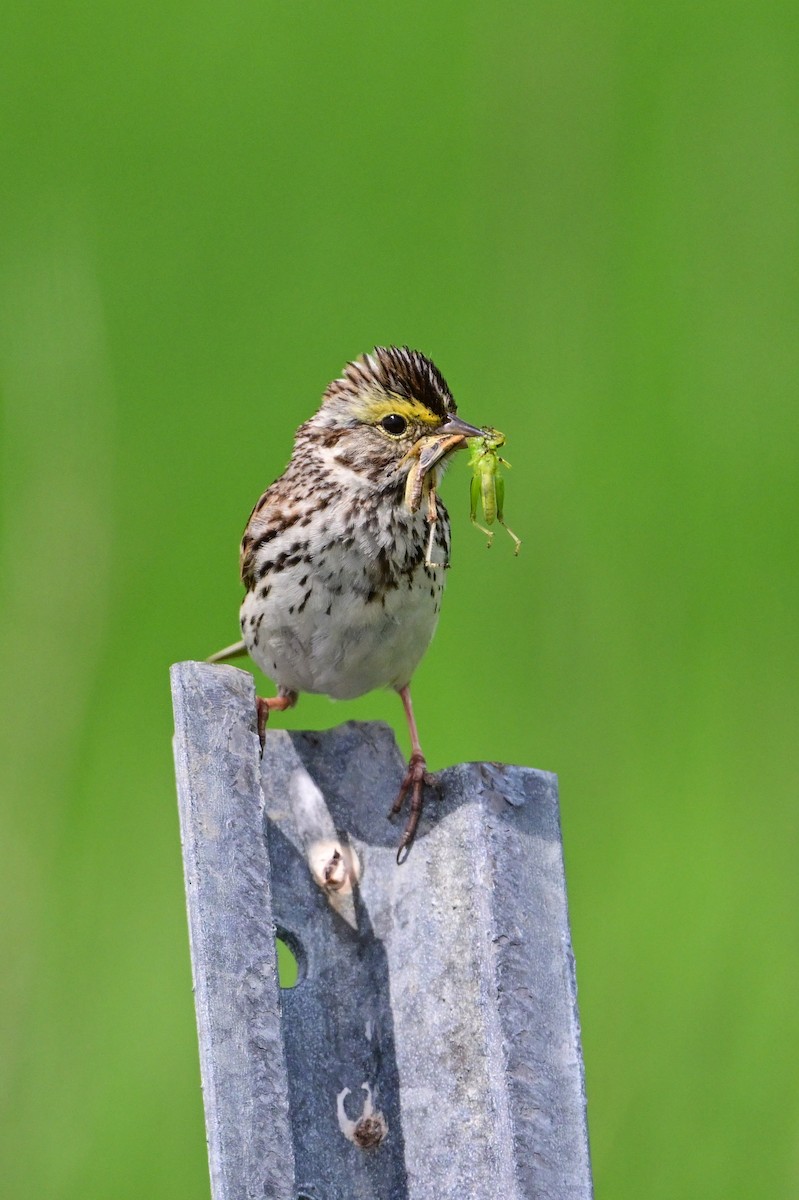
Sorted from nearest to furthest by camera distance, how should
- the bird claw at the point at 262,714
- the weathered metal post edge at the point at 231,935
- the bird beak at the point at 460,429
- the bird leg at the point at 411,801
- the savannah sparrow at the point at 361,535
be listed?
the weathered metal post edge at the point at 231,935
the bird leg at the point at 411,801
the bird claw at the point at 262,714
the bird beak at the point at 460,429
the savannah sparrow at the point at 361,535

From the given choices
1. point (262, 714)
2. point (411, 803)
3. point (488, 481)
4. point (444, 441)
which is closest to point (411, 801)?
point (411, 803)

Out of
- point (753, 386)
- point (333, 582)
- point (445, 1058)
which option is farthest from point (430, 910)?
point (753, 386)

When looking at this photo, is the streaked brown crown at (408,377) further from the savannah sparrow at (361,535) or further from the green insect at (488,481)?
the green insect at (488,481)

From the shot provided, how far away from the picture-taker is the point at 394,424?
3391mm

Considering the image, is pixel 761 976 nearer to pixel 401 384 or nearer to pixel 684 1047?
pixel 684 1047

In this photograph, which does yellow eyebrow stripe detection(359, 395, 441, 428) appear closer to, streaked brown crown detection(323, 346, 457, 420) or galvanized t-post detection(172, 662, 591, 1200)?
streaked brown crown detection(323, 346, 457, 420)

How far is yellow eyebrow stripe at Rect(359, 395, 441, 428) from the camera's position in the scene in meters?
3.35

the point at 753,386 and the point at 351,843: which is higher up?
the point at 753,386

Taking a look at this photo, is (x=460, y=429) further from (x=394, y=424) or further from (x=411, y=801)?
(x=411, y=801)

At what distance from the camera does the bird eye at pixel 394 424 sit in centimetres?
338

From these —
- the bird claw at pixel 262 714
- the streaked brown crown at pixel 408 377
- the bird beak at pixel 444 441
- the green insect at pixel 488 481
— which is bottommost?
the bird claw at pixel 262 714

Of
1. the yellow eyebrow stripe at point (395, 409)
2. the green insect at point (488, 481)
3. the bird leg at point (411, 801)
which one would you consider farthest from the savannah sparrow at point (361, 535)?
the bird leg at point (411, 801)

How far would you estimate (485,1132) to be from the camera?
6.95ft

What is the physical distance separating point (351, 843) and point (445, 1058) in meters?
→ 0.34
